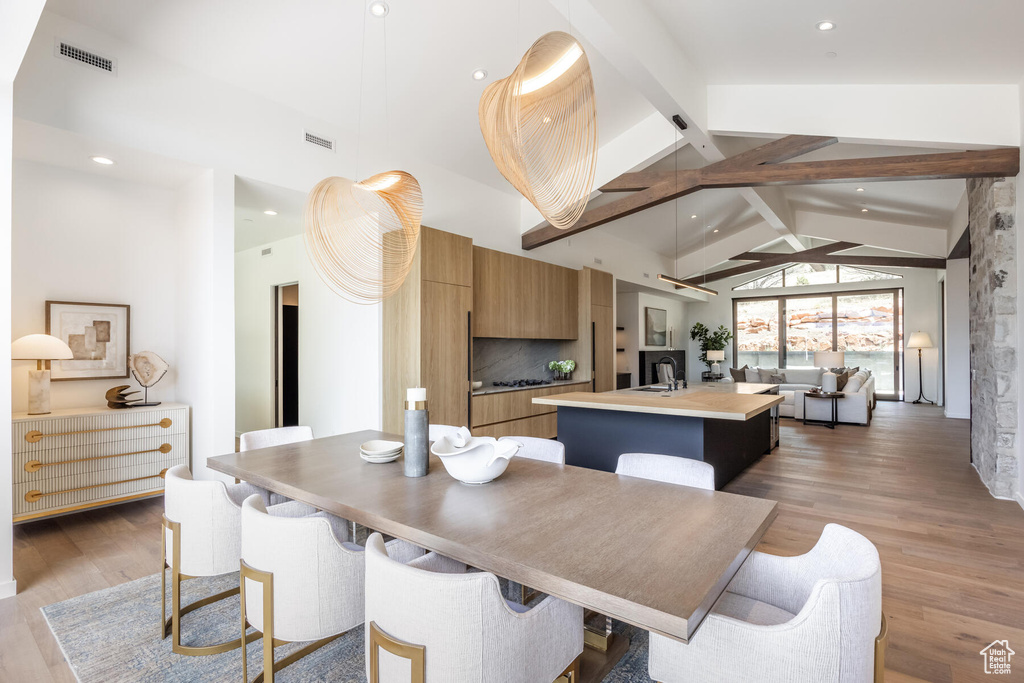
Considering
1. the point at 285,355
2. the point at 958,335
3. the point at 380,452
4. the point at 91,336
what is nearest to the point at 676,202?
the point at 958,335

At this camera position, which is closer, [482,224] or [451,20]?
[451,20]

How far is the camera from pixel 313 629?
1.54 meters

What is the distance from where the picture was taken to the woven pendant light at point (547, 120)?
1.72 metres

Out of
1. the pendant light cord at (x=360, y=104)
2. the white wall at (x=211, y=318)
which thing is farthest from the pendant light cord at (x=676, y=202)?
the white wall at (x=211, y=318)

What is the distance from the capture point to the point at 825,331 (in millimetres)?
11797

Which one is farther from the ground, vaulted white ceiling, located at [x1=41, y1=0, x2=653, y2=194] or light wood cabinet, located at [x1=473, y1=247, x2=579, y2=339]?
vaulted white ceiling, located at [x1=41, y1=0, x2=653, y2=194]

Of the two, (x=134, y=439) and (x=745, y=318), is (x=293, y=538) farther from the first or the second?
(x=745, y=318)

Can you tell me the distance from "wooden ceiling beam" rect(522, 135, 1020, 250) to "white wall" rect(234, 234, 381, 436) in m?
2.37

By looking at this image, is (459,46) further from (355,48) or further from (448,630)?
(448,630)

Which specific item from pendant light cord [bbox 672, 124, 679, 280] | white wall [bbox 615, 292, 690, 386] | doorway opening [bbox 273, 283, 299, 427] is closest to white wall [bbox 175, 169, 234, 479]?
doorway opening [bbox 273, 283, 299, 427]

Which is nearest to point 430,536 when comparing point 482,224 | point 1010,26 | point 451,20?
point 451,20

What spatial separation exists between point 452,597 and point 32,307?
14.0 feet

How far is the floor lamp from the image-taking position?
392 inches

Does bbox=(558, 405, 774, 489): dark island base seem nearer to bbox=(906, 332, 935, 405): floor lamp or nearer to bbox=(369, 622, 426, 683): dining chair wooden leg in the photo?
bbox=(369, 622, 426, 683): dining chair wooden leg
